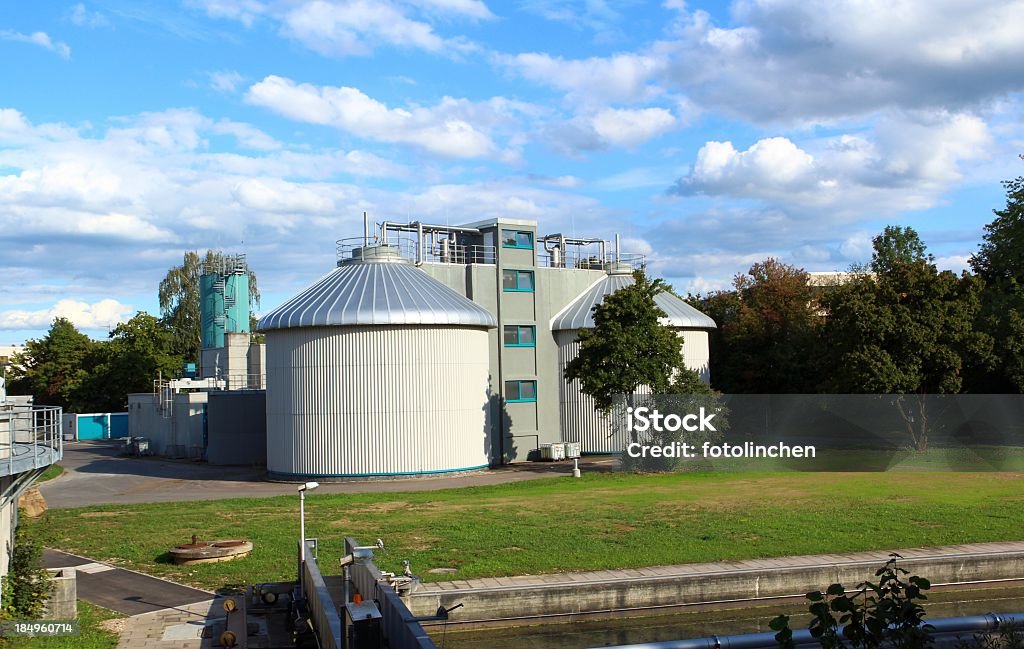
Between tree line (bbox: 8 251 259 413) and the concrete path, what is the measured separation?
1992 inches

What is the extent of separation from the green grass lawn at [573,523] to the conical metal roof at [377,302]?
728 cm

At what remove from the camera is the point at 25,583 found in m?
14.8

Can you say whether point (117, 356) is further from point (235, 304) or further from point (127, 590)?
point (127, 590)

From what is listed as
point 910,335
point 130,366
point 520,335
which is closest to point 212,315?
point 130,366

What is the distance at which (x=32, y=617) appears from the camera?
14523mm

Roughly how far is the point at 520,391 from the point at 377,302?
363 inches

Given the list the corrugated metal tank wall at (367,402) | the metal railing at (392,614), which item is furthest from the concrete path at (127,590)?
the corrugated metal tank wall at (367,402)

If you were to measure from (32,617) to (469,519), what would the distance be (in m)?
12.1

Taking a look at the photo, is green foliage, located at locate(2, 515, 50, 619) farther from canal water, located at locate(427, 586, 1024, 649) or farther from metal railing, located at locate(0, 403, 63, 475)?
canal water, located at locate(427, 586, 1024, 649)

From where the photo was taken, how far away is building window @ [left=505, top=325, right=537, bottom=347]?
141 ft

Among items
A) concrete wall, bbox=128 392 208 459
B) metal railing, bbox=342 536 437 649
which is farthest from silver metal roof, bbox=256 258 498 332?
metal railing, bbox=342 536 437 649

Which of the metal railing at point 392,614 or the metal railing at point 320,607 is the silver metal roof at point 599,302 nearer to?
the metal railing at point 320,607

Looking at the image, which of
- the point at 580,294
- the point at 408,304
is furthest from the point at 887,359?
the point at 408,304

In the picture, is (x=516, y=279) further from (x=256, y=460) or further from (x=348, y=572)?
(x=348, y=572)
